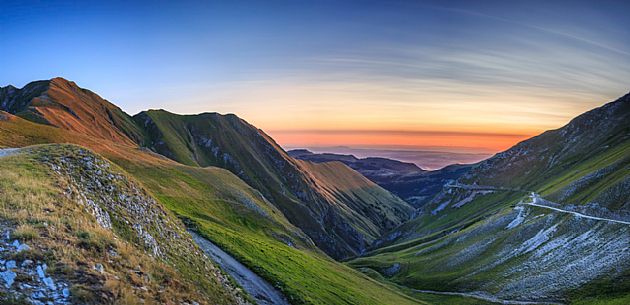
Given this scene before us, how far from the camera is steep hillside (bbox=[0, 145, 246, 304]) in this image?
15.9m

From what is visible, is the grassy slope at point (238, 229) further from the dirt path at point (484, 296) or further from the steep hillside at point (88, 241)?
the steep hillside at point (88, 241)

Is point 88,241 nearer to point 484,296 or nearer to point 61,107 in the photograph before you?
point 484,296

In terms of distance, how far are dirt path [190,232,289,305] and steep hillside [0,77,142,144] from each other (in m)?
114

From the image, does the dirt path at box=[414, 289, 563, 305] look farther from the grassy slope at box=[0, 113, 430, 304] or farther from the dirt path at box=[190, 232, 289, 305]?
the dirt path at box=[190, 232, 289, 305]

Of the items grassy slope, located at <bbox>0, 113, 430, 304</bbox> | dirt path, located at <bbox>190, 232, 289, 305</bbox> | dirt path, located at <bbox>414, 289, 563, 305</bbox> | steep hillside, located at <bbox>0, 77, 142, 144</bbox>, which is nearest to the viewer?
dirt path, located at <bbox>190, 232, 289, 305</bbox>

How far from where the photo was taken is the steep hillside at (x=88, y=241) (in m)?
15.9

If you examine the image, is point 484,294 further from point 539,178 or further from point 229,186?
point 539,178

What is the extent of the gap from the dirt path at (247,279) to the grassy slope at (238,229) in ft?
4.82

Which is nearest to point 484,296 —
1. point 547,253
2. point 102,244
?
point 547,253

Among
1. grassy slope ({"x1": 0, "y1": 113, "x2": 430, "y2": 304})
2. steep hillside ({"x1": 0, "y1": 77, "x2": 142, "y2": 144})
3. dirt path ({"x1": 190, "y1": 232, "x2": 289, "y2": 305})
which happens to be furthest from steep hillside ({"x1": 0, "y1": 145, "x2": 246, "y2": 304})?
steep hillside ({"x1": 0, "y1": 77, "x2": 142, "y2": 144})

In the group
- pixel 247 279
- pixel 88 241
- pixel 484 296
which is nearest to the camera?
pixel 88 241

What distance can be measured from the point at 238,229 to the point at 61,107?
13475cm

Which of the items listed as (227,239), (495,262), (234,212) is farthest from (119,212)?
(495,262)

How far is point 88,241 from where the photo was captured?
19422 mm
